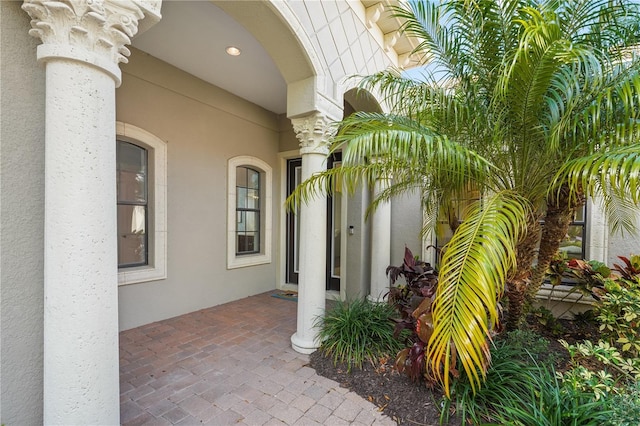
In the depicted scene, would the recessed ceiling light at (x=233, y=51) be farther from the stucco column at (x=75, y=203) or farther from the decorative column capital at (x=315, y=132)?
the stucco column at (x=75, y=203)

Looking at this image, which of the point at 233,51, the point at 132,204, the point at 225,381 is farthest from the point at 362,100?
the point at 225,381

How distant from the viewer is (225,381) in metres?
2.65

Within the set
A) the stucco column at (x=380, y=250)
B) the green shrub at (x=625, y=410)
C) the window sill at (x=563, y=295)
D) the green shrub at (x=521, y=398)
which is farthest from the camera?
the stucco column at (x=380, y=250)

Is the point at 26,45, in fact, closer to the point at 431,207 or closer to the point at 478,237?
the point at 478,237

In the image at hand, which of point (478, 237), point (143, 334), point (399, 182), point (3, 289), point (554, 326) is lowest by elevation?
point (143, 334)

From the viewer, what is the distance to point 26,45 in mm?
1584

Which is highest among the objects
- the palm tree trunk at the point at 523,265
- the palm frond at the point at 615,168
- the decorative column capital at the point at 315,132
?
the decorative column capital at the point at 315,132

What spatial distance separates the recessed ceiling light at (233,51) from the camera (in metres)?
3.59

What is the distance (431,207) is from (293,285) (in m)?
3.51

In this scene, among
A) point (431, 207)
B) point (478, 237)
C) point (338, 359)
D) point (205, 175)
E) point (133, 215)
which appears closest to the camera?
point (478, 237)

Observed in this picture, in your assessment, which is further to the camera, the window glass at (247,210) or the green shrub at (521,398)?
the window glass at (247,210)

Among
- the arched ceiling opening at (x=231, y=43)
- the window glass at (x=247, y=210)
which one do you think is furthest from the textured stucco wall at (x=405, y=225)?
the arched ceiling opening at (x=231, y=43)

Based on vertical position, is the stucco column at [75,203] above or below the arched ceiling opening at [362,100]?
below

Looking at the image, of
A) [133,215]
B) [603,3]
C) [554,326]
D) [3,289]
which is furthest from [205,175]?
[554,326]
